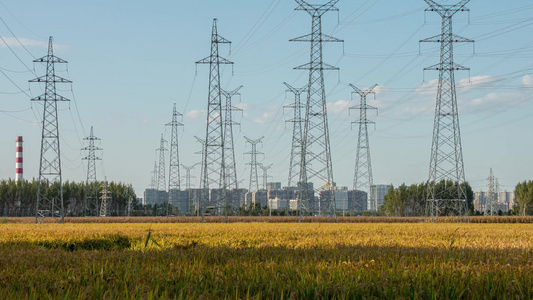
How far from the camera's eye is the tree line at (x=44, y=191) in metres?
144

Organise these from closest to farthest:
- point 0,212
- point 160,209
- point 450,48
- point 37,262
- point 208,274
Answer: point 208,274, point 37,262, point 450,48, point 160,209, point 0,212

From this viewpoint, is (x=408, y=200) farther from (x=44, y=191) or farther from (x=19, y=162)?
(x=19, y=162)

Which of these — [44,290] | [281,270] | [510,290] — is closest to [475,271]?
[510,290]

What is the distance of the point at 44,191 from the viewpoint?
140250 mm

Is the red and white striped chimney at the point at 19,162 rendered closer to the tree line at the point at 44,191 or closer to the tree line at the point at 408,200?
the tree line at the point at 44,191

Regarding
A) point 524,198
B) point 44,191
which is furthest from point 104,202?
point 524,198

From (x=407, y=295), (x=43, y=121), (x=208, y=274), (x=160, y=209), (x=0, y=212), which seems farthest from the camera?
(x=0, y=212)

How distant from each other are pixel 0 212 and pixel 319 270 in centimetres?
15472

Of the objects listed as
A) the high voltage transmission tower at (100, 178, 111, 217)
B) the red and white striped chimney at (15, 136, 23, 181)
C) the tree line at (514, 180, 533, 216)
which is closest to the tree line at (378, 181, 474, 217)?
the tree line at (514, 180, 533, 216)

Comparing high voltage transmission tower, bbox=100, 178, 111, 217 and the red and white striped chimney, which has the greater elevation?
the red and white striped chimney

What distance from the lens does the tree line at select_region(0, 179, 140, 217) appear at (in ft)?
472

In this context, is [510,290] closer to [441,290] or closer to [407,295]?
[441,290]

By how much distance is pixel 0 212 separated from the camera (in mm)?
145500

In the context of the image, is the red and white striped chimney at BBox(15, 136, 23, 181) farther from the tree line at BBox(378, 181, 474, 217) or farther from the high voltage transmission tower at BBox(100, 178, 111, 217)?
the tree line at BBox(378, 181, 474, 217)
